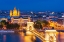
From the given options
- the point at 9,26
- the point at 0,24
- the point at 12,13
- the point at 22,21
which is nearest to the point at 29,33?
the point at 9,26

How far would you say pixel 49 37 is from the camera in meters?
7.05

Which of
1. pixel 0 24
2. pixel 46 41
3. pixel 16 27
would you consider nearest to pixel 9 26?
pixel 16 27

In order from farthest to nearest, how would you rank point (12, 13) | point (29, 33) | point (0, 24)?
point (12, 13) → point (0, 24) → point (29, 33)

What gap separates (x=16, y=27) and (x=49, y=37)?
43.4 ft

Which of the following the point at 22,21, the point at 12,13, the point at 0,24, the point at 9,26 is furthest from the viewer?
the point at 12,13

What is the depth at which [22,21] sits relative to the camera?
1025 inches

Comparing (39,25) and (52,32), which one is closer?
(52,32)

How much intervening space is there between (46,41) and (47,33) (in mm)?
306

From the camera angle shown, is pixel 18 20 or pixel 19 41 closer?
pixel 19 41

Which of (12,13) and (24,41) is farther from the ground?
(12,13)

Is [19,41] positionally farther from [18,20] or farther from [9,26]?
[18,20]

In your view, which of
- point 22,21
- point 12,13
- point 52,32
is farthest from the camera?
point 12,13

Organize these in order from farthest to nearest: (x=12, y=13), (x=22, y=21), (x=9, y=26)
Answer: (x=12, y=13) < (x=22, y=21) < (x=9, y=26)

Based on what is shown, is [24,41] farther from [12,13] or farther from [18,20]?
[12,13]
